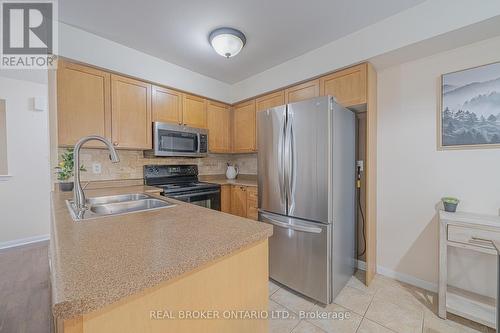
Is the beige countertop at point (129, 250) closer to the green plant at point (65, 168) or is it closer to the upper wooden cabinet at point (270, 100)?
the green plant at point (65, 168)

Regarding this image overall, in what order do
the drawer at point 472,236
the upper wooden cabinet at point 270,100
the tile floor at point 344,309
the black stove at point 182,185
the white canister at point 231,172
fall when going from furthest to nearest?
1. the white canister at point 231,172
2. the upper wooden cabinet at point 270,100
3. the black stove at point 182,185
4. the tile floor at point 344,309
5. the drawer at point 472,236

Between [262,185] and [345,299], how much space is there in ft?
4.10

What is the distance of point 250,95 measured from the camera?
312 cm

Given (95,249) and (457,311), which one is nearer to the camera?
(95,249)

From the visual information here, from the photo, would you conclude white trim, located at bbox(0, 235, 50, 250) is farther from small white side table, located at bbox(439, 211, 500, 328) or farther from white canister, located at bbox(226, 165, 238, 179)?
small white side table, located at bbox(439, 211, 500, 328)

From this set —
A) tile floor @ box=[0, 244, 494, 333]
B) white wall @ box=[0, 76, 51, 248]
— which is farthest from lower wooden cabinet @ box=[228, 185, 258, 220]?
white wall @ box=[0, 76, 51, 248]

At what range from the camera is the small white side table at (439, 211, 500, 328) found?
Result: 4.74 feet

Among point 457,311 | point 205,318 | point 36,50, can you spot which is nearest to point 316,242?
point 457,311

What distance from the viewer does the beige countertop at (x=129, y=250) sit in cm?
44

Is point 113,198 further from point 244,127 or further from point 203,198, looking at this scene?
point 244,127

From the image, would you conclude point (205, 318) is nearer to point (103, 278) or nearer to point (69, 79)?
point (103, 278)

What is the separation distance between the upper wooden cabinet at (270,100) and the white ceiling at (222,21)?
0.50m

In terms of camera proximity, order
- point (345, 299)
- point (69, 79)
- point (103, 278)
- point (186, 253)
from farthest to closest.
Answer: point (69, 79), point (345, 299), point (186, 253), point (103, 278)

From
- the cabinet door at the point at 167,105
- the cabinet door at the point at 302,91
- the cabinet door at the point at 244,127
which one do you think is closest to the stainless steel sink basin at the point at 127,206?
the cabinet door at the point at 167,105
